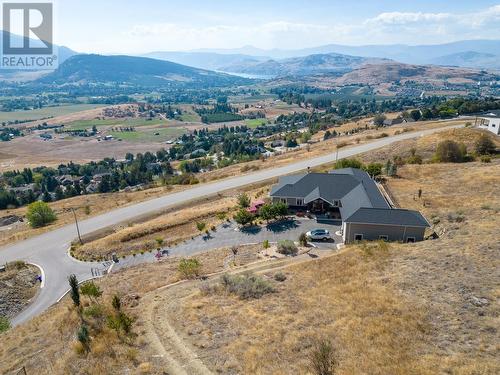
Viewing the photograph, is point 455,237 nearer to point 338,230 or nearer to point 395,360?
point 338,230

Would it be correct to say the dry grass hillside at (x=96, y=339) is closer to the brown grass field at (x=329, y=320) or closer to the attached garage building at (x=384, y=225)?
the brown grass field at (x=329, y=320)

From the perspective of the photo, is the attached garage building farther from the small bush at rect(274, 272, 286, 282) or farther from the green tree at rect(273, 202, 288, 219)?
the small bush at rect(274, 272, 286, 282)

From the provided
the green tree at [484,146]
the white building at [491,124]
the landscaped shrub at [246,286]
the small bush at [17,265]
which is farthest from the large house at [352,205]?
the white building at [491,124]

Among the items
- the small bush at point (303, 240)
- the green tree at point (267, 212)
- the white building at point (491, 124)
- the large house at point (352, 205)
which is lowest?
the small bush at point (303, 240)

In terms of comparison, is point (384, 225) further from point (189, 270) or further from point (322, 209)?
point (189, 270)

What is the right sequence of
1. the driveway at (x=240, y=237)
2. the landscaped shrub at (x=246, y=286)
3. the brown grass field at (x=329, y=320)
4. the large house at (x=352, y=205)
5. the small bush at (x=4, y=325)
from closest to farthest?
the brown grass field at (x=329, y=320) → the landscaped shrub at (x=246, y=286) → the small bush at (x=4, y=325) → the large house at (x=352, y=205) → the driveway at (x=240, y=237)

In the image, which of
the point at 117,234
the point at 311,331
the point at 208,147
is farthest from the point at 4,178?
the point at 311,331

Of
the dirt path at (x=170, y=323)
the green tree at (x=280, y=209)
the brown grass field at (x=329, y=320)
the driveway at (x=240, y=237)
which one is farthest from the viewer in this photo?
Result: the green tree at (x=280, y=209)
